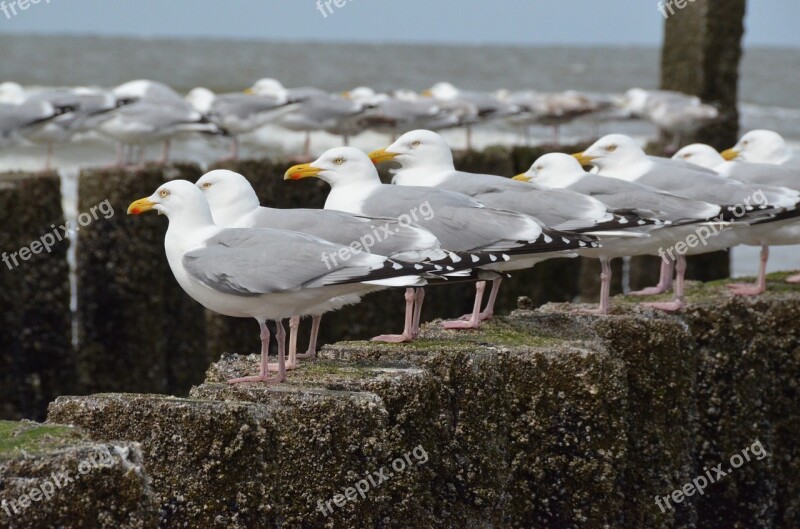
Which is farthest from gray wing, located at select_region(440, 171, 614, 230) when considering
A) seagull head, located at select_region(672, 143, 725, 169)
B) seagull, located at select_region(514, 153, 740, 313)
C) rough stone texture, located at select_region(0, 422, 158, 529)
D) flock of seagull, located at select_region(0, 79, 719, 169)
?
flock of seagull, located at select_region(0, 79, 719, 169)

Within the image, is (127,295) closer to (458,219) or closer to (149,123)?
(149,123)

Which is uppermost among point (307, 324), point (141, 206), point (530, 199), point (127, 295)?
point (141, 206)

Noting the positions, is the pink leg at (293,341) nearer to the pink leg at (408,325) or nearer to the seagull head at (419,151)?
the pink leg at (408,325)

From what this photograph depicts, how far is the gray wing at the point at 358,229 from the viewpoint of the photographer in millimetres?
5902

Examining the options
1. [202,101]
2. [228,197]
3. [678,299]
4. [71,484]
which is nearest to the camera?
[71,484]

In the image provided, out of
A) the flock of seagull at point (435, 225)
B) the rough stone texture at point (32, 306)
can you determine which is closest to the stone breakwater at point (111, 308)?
the rough stone texture at point (32, 306)

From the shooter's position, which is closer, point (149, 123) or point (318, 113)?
point (149, 123)

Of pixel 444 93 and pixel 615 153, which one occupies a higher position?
pixel 615 153

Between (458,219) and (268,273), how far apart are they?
148cm

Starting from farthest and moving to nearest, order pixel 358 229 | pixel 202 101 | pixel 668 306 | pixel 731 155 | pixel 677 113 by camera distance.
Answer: pixel 202 101, pixel 677 113, pixel 731 155, pixel 668 306, pixel 358 229

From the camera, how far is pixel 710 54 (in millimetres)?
14836

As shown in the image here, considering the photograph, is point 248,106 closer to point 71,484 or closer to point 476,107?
point 476,107

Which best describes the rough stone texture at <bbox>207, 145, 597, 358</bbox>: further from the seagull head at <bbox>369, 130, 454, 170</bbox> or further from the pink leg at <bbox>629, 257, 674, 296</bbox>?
the seagull head at <bbox>369, 130, 454, 170</bbox>

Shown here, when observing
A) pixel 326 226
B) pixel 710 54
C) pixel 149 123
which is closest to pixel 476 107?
pixel 710 54
